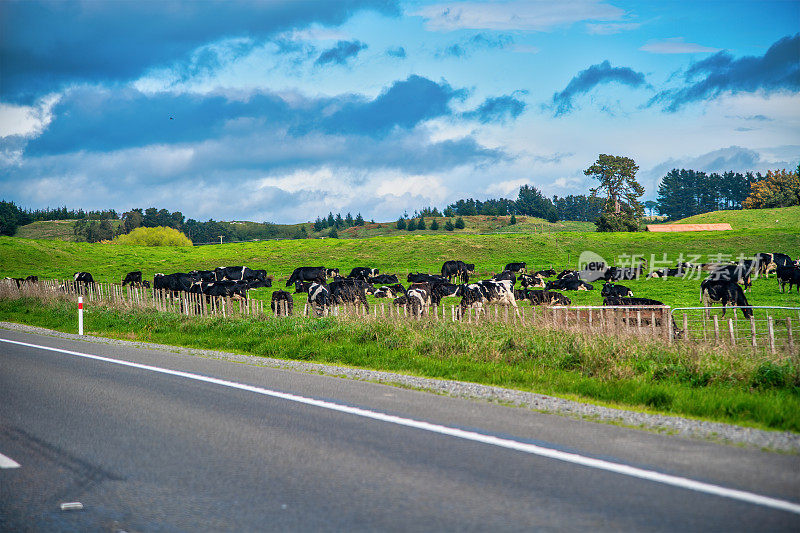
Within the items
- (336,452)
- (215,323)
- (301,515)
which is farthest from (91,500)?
(215,323)

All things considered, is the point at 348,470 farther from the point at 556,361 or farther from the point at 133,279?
the point at 133,279

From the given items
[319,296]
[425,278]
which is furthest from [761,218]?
[319,296]

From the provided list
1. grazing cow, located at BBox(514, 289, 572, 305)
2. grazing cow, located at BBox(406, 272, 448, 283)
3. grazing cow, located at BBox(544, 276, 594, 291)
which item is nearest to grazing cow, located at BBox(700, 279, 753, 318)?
grazing cow, located at BBox(514, 289, 572, 305)

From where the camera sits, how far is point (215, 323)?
64.5 ft

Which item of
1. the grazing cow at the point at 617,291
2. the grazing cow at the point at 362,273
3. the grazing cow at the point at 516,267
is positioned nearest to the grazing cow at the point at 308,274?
the grazing cow at the point at 362,273

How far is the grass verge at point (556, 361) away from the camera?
9.11 m

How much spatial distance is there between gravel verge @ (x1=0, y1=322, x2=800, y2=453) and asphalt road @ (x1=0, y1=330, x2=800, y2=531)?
1.35 feet

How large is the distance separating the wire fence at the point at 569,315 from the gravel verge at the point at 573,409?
12.0ft

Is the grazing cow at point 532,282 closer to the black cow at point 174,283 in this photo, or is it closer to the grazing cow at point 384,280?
the grazing cow at point 384,280

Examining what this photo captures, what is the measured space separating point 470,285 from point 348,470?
26.9 meters

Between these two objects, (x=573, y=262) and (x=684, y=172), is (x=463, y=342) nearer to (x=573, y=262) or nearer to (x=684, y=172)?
(x=573, y=262)

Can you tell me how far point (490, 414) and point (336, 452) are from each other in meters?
2.51

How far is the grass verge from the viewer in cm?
911

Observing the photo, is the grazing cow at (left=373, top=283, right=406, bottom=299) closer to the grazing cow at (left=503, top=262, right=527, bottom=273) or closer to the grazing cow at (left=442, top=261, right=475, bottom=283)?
the grazing cow at (left=442, top=261, right=475, bottom=283)
